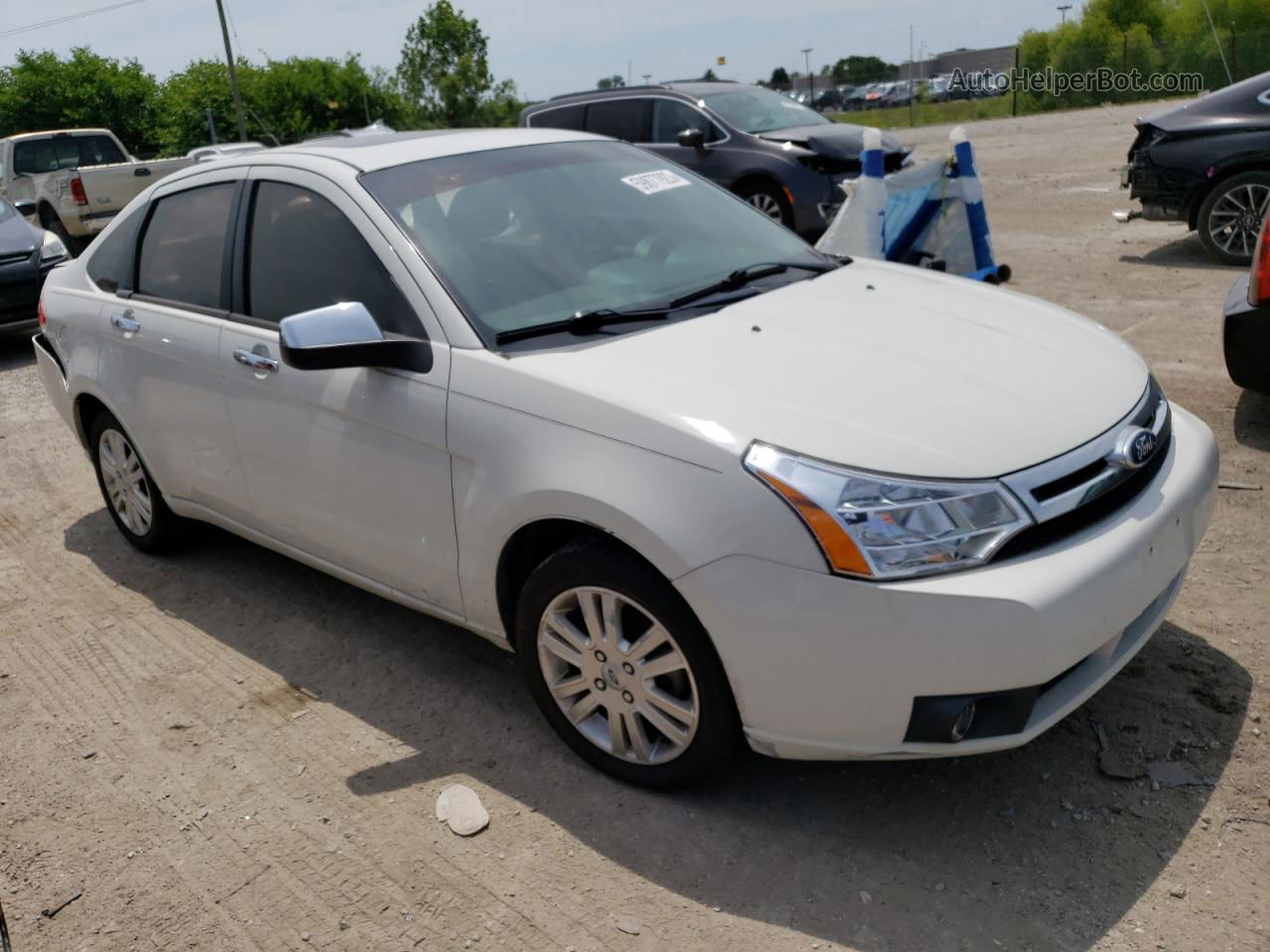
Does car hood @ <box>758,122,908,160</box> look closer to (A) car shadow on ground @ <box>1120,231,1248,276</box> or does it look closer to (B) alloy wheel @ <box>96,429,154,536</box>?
(A) car shadow on ground @ <box>1120,231,1248,276</box>

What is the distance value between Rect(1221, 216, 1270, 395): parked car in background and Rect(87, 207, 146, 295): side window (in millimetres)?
4691

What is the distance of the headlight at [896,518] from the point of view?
2.64 m

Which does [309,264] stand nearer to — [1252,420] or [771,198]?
[1252,420]

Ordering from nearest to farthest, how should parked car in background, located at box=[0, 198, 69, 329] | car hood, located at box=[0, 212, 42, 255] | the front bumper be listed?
the front bumper < parked car in background, located at box=[0, 198, 69, 329] < car hood, located at box=[0, 212, 42, 255]

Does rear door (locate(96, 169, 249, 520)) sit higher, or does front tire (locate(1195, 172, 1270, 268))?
rear door (locate(96, 169, 249, 520))

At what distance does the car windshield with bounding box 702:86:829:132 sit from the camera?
485 inches

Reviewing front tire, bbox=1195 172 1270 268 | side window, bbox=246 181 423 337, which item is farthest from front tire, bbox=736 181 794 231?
side window, bbox=246 181 423 337

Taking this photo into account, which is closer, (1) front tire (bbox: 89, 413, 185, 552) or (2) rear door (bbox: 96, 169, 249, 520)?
(2) rear door (bbox: 96, 169, 249, 520)

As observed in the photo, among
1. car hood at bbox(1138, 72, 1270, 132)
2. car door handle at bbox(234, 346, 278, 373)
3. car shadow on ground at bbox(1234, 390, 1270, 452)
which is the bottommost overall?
car shadow on ground at bbox(1234, 390, 1270, 452)

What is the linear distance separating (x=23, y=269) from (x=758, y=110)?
7338 mm

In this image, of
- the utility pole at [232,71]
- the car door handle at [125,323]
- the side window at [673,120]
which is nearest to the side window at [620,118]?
the side window at [673,120]

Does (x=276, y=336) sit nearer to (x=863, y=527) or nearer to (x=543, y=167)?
(x=543, y=167)

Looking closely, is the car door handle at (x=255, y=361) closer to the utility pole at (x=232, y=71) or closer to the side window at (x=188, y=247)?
the side window at (x=188, y=247)

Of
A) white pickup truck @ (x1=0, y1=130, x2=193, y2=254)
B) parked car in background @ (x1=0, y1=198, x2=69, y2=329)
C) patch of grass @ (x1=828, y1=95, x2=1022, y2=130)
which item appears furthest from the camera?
patch of grass @ (x1=828, y1=95, x2=1022, y2=130)
